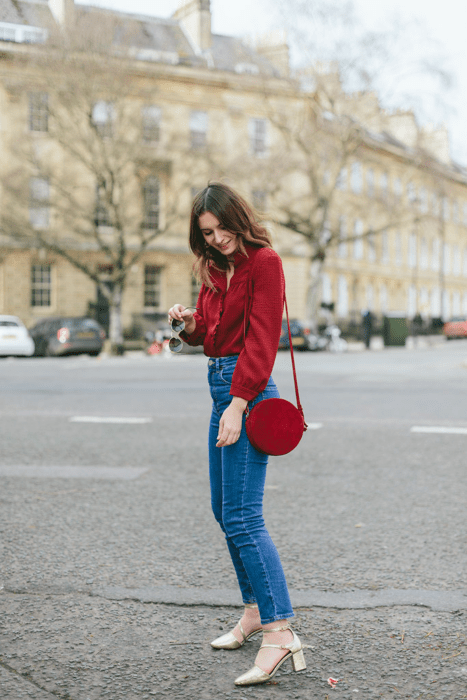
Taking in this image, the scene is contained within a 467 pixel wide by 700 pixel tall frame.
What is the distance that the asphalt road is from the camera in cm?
294

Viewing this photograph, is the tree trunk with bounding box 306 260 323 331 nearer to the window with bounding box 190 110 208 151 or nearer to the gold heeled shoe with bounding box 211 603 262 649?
the window with bounding box 190 110 208 151

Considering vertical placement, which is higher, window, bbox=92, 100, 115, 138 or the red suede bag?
window, bbox=92, 100, 115, 138

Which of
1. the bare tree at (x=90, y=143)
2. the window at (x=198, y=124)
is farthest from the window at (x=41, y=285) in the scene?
the window at (x=198, y=124)

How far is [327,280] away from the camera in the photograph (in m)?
52.7

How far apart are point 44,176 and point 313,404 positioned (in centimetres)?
2136

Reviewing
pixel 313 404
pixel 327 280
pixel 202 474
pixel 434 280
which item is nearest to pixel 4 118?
pixel 327 280

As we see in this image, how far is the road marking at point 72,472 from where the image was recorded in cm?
669

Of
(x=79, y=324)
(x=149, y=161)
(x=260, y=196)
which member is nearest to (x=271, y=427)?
(x=79, y=324)

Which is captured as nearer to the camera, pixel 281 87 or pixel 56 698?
pixel 56 698

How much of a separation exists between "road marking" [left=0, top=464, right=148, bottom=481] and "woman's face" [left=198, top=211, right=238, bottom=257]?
13.0ft

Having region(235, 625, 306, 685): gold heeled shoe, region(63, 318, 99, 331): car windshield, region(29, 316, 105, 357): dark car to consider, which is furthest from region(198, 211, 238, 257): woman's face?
region(63, 318, 99, 331): car windshield

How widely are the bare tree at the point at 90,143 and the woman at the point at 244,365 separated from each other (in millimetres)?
28585

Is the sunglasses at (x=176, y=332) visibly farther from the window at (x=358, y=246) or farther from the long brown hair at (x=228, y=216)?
the window at (x=358, y=246)

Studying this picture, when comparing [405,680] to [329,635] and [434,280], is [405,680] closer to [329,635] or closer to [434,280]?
[329,635]
